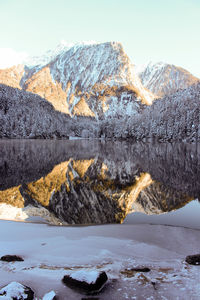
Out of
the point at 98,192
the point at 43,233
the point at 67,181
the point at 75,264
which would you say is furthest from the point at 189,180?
the point at 75,264

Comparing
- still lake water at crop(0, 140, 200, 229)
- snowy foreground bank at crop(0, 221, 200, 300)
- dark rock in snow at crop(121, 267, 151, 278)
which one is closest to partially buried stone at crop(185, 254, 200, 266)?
snowy foreground bank at crop(0, 221, 200, 300)

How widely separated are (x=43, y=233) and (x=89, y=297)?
423cm

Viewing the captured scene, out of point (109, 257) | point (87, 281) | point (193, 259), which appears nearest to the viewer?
point (87, 281)

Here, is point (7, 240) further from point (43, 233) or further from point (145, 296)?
point (145, 296)

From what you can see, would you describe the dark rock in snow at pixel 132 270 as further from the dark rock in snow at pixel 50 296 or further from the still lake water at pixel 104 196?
the still lake water at pixel 104 196

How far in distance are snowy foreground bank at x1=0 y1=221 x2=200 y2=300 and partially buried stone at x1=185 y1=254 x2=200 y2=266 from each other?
144mm

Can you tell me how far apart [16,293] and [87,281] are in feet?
4.43

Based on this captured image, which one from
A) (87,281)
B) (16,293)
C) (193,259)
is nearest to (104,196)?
(193,259)

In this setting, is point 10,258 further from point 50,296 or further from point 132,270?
point 132,270

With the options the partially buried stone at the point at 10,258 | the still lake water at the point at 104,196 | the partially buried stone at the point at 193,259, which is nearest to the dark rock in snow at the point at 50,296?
the partially buried stone at the point at 10,258

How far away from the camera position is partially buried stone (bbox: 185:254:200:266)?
6152 millimetres

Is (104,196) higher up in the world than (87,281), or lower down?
lower down

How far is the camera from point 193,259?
20.5 feet

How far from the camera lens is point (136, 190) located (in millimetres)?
15383
